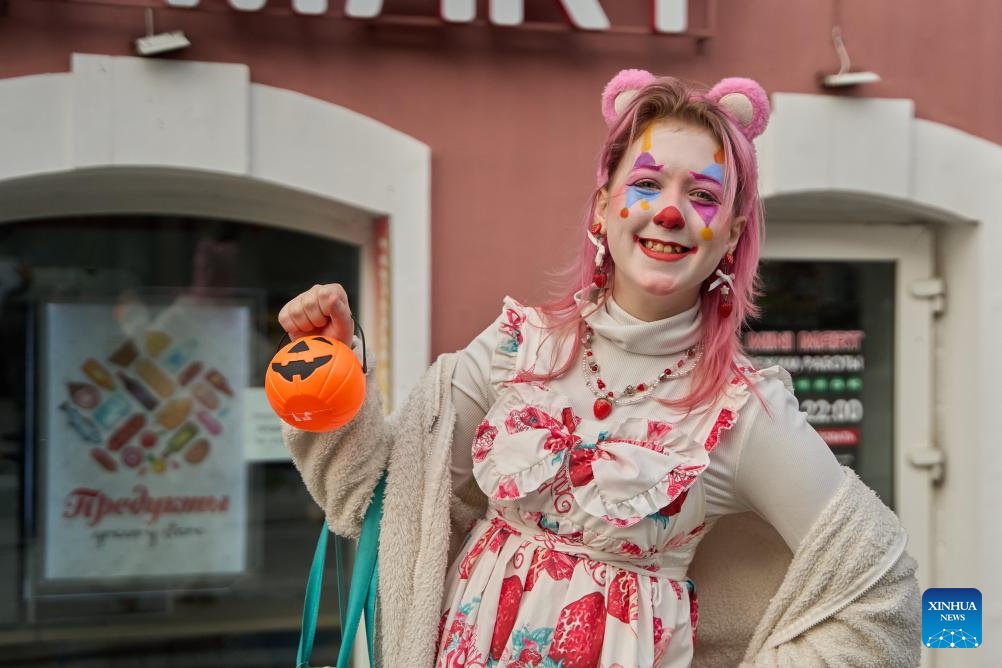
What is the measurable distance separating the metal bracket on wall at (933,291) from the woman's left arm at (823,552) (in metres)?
2.33

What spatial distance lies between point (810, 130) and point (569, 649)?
2374mm

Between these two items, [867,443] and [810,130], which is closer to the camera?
[810,130]

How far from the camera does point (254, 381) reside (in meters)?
3.66

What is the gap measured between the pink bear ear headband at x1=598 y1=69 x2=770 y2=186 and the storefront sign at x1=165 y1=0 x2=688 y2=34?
140cm

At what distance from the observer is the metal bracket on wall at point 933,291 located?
386cm

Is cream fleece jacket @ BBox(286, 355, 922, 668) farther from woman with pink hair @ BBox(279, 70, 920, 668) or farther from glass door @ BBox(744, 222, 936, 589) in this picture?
glass door @ BBox(744, 222, 936, 589)

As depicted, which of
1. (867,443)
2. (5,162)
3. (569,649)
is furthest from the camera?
(867,443)

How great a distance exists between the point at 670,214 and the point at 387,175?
1638 millimetres

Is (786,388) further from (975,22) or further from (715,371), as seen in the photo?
(975,22)

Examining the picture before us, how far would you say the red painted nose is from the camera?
1.72 metres

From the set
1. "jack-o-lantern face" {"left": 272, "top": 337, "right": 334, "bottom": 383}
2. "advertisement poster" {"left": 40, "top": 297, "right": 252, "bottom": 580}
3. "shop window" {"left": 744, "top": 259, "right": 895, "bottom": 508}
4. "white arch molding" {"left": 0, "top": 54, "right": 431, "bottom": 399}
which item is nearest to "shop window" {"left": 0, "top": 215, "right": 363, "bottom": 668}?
"advertisement poster" {"left": 40, "top": 297, "right": 252, "bottom": 580}

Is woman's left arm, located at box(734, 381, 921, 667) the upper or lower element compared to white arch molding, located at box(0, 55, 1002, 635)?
lower

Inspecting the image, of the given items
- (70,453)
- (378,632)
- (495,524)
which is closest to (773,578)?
(495,524)

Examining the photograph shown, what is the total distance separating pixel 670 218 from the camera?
5.63ft
